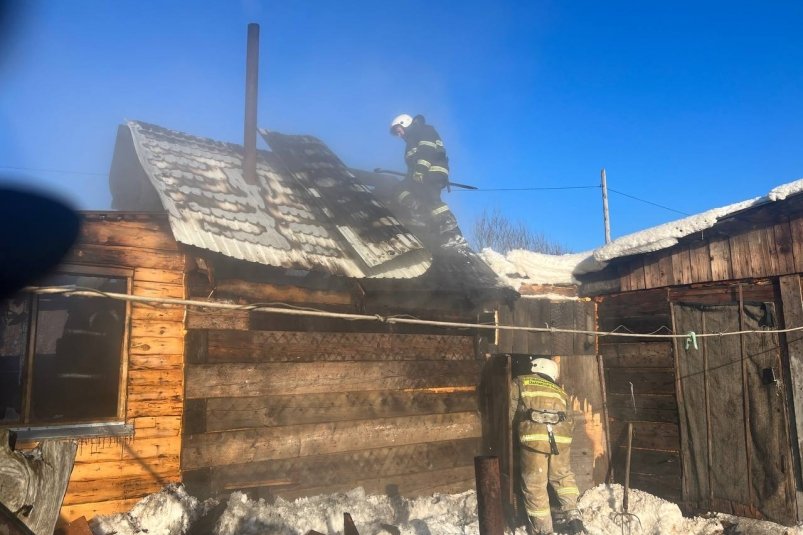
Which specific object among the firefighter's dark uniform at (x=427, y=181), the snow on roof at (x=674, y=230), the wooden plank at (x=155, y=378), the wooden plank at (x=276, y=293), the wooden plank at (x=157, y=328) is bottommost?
the wooden plank at (x=155, y=378)

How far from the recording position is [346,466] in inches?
267

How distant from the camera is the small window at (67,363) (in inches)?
196

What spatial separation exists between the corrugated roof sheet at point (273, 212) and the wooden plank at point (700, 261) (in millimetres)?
4299

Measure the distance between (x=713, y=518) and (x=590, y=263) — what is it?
14.0 feet

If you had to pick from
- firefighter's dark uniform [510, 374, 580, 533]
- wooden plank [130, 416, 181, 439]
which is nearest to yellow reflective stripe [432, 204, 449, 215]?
firefighter's dark uniform [510, 374, 580, 533]

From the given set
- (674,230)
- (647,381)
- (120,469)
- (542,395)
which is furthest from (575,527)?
(120,469)

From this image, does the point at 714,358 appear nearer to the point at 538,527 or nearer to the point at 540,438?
the point at 540,438

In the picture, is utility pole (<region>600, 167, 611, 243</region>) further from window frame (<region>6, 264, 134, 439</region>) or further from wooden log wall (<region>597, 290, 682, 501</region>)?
window frame (<region>6, 264, 134, 439</region>)

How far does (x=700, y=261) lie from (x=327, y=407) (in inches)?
242

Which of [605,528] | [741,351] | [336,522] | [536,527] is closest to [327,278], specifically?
[336,522]

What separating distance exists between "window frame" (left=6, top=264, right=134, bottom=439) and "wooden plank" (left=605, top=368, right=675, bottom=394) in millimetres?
7511

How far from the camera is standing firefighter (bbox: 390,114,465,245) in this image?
31.6 feet

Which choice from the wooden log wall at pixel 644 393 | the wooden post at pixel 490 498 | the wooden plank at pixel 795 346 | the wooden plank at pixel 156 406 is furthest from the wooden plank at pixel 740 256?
the wooden plank at pixel 156 406

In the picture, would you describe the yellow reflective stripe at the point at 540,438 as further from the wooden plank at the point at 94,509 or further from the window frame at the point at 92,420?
the window frame at the point at 92,420
